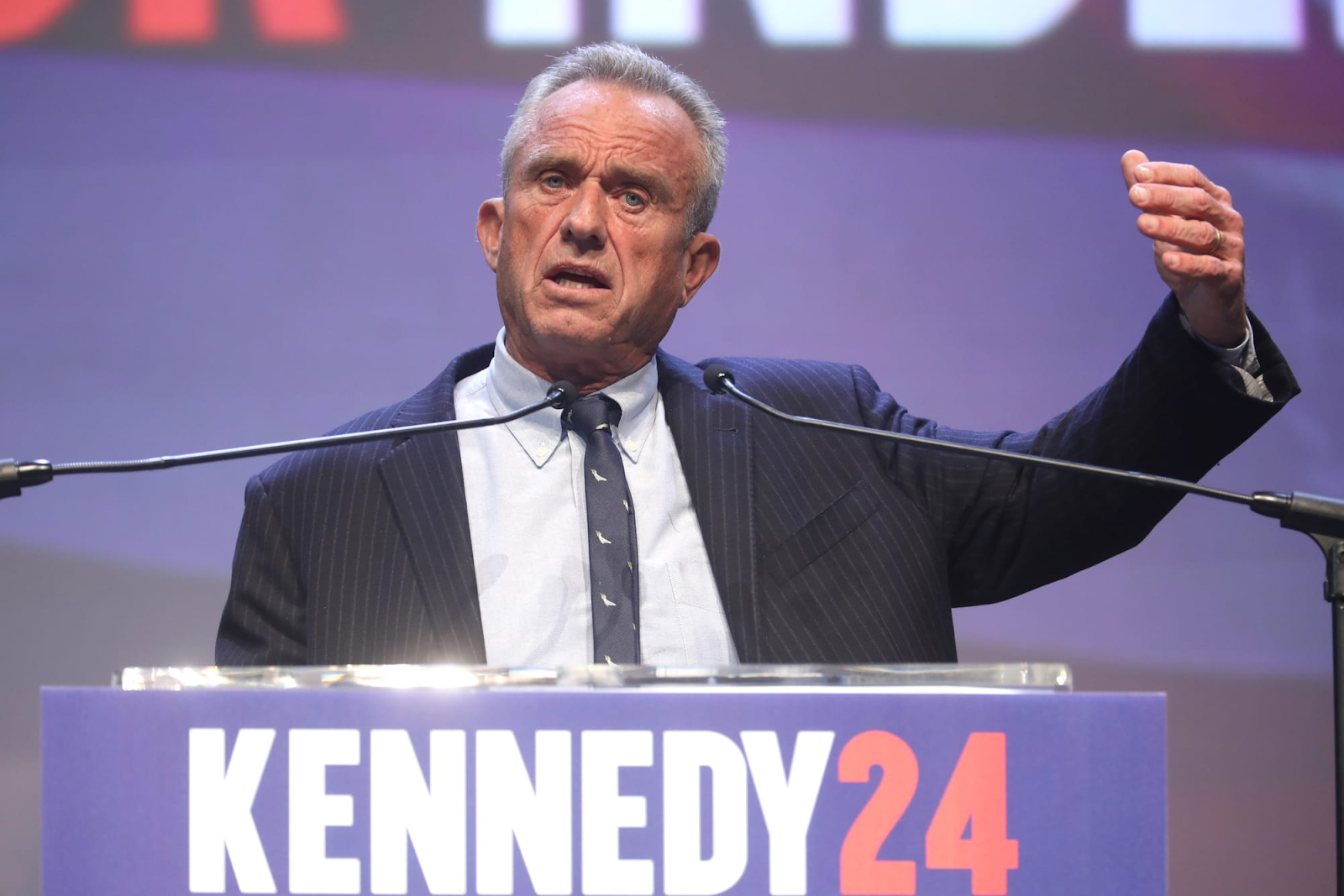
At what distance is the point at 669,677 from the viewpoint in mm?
931

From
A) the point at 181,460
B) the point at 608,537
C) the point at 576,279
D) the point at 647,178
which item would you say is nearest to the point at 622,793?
the point at 181,460

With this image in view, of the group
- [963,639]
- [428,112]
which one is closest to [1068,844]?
[963,639]

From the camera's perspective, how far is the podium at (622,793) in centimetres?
88

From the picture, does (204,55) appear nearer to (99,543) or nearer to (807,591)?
(99,543)

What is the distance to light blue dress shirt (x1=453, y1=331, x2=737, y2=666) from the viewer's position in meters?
1.58

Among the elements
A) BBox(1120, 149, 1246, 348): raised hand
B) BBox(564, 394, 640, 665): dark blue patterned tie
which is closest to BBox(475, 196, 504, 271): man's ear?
BBox(564, 394, 640, 665): dark blue patterned tie

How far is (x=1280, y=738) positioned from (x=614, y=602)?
1.32 meters

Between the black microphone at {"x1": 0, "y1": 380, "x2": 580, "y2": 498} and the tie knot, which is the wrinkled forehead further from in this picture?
the black microphone at {"x1": 0, "y1": 380, "x2": 580, "y2": 498}

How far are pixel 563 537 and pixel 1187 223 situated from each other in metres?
0.81

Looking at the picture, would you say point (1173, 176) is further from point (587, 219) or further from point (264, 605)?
point (264, 605)

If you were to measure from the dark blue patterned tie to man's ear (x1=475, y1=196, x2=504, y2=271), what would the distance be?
12.7 inches

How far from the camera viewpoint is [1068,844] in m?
0.87

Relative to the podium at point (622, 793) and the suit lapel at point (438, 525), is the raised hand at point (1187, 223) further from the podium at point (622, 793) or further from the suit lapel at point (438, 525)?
the suit lapel at point (438, 525)

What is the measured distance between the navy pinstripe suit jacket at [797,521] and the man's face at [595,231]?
5.5 inches
